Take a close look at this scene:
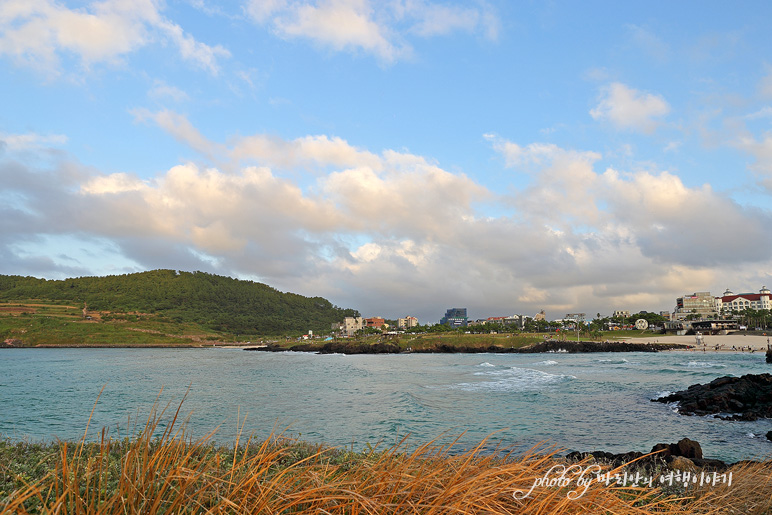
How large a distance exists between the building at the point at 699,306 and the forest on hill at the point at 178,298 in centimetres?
14566

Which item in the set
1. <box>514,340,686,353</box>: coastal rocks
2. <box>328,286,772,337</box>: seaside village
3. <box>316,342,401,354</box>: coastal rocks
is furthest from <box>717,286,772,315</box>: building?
<box>316,342,401,354</box>: coastal rocks

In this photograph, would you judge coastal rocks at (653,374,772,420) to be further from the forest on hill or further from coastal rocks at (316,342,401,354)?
the forest on hill

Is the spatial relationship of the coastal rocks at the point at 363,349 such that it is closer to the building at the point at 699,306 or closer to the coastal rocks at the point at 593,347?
the coastal rocks at the point at 593,347

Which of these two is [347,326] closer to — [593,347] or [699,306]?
[593,347]

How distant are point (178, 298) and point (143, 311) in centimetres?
1998

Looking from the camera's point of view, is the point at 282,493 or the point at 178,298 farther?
the point at 178,298

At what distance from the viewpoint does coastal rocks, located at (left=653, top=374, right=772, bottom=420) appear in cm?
2031

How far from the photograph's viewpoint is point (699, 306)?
602 feet

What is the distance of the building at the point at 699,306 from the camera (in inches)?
6983

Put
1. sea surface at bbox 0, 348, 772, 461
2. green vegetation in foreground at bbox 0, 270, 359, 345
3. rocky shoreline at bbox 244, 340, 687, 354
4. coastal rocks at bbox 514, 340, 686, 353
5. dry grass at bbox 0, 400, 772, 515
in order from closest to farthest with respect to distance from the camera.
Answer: dry grass at bbox 0, 400, 772, 515, sea surface at bbox 0, 348, 772, 461, coastal rocks at bbox 514, 340, 686, 353, rocky shoreline at bbox 244, 340, 687, 354, green vegetation in foreground at bbox 0, 270, 359, 345

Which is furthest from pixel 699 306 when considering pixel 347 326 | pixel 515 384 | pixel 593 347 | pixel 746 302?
pixel 515 384

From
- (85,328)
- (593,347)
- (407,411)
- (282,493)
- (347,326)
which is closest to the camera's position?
(282,493)

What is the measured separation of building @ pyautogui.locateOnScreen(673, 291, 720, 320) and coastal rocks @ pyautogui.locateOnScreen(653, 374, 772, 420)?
6923 inches

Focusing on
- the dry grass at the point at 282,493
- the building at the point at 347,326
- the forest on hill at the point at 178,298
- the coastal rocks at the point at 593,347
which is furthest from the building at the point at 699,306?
the dry grass at the point at 282,493
